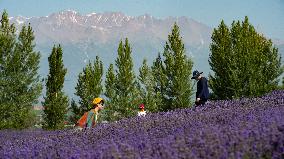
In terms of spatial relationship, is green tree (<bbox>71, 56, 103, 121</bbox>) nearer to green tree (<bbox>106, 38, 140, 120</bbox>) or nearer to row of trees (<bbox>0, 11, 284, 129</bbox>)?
row of trees (<bbox>0, 11, 284, 129</bbox>)

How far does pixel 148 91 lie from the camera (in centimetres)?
3772

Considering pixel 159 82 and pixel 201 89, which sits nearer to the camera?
pixel 201 89

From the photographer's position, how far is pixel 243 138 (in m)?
4.57

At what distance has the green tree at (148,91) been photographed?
3691cm

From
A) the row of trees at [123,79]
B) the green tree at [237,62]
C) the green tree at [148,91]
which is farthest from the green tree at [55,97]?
the green tree at [237,62]

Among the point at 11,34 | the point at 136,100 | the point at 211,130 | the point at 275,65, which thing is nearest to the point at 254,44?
the point at 275,65

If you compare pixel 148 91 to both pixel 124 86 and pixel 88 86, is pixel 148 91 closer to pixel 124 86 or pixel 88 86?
pixel 124 86

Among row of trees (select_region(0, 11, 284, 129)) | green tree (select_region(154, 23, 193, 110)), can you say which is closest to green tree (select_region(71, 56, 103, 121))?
row of trees (select_region(0, 11, 284, 129))

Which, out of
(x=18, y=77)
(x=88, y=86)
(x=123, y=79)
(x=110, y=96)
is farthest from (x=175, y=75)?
(x=18, y=77)

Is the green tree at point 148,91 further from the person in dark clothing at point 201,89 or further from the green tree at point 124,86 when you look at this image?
the person in dark clothing at point 201,89

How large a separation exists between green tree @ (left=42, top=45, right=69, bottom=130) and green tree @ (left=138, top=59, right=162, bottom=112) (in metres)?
6.92

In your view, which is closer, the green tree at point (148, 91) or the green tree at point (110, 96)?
the green tree at point (110, 96)

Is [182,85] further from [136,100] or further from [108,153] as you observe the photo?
[108,153]

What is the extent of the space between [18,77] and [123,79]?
808cm
